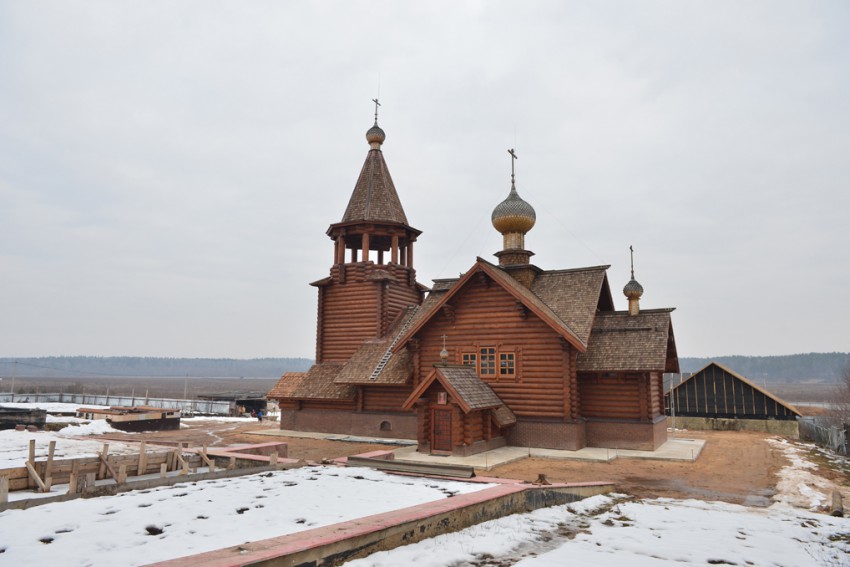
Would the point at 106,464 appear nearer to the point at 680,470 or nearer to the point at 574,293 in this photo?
the point at 680,470

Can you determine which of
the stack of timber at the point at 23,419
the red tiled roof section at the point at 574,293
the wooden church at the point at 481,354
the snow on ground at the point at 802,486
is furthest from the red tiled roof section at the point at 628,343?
the stack of timber at the point at 23,419

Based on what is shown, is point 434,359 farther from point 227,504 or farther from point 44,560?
point 44,560

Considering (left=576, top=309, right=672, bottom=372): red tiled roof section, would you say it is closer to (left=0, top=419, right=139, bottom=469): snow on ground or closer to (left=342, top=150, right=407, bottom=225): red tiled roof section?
(left=342, top=150, right=407, bottom=225): red tiled roof section

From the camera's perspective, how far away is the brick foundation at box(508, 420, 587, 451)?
21.0 meters

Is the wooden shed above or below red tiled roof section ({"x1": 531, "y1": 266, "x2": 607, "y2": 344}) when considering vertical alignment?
below

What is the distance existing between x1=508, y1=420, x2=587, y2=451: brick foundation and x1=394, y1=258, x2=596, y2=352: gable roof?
10.2 ft

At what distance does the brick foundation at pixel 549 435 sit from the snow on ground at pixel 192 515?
33.9 ft

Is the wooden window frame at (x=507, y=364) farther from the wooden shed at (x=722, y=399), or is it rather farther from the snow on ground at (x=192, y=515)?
the wooden shed at (x=722, y=399)

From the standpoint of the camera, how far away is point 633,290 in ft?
79.0

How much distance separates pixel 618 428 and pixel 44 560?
19.1 m

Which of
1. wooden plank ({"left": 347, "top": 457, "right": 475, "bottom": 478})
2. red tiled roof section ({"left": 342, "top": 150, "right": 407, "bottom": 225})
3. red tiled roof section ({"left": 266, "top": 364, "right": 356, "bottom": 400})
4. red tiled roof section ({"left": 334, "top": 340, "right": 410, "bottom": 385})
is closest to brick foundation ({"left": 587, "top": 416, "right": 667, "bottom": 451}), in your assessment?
red tiled roof section ({"left": 334, "top": 340, "right": 410, "bottom": 385})

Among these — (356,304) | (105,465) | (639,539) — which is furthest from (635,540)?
(356,304)

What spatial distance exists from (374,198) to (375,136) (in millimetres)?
4515

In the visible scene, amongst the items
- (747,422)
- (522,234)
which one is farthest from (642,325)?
(747,422)
